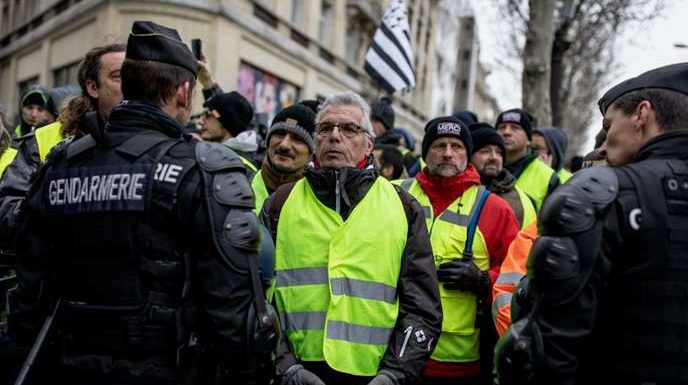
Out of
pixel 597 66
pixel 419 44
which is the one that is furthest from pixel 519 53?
pixel 419 44

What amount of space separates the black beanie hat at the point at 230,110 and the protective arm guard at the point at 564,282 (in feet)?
9.92

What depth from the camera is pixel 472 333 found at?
3.35 metres

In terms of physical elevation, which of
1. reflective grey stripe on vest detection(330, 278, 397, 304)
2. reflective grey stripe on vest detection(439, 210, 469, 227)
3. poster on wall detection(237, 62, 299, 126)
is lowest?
reflective grey stripe on vest detection(330, 278, 397, 304)

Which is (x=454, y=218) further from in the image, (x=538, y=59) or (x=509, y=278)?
(x=538, y=59)

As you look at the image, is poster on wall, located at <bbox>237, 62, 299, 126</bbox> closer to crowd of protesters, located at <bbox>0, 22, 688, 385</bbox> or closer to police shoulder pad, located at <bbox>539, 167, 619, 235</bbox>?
crowd of protesters, located at <bbox>0, 22, 688, 385</bbox>

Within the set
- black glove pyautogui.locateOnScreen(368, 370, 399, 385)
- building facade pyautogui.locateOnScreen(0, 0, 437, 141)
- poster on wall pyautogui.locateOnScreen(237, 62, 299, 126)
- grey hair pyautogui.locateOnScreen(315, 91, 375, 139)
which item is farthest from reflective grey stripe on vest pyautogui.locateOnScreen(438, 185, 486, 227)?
poster on wall pyautogui.locateOnScreen(237, 62, 299, 126)

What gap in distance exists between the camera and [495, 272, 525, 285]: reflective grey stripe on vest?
2.98 meters

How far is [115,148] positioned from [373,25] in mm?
24289

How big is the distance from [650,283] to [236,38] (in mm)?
14334

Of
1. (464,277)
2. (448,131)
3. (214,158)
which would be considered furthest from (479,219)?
(214,158)

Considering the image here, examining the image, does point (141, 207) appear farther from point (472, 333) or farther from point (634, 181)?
point (472, 333)

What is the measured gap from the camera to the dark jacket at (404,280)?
2.74m

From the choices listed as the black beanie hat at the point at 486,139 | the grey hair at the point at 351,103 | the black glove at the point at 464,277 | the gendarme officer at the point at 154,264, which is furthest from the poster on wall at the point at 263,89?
the gendarme officer at the point at 154,264

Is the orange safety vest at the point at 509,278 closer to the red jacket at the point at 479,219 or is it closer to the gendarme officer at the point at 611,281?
the red jacket at the point at 479,219
